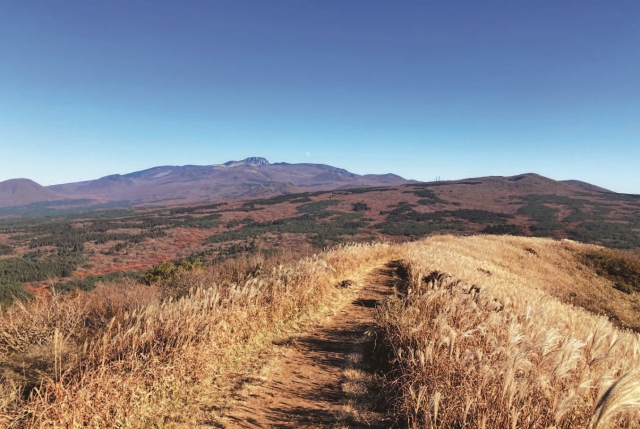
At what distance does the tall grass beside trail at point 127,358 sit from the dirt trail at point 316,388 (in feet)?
1.99

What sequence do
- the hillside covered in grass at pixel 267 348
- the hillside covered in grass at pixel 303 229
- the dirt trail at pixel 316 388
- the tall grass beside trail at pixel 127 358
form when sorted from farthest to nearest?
the hillside covered in grass at pixel 303 229, the dirt trail at pixel 316 388, the tall grass beside trail at pixel 127 358, the hillside covered in grass at pixel 267 348

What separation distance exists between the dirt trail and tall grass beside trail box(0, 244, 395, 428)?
606 millimetres

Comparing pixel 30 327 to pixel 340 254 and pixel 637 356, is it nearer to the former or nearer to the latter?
pixel 637 356

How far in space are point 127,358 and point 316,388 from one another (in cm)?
289

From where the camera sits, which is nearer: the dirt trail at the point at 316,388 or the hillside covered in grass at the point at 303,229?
the dirt trail at the point at 316,388

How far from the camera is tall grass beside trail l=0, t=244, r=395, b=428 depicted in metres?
3.56

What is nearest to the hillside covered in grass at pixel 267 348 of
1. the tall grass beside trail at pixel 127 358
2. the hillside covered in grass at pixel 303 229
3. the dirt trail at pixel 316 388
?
the tall grass beside trail at pixel 127 358

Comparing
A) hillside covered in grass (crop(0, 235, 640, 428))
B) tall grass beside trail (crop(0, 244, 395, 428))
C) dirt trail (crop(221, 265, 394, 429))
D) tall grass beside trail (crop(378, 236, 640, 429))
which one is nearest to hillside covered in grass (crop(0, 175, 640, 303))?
tall grass beside trail (crop(0, 244, 395, 428))

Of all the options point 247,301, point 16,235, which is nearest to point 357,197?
point 16,235

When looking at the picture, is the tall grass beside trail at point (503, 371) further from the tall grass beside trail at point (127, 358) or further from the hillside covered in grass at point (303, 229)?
the hillside covered in grass at point (303, 229)

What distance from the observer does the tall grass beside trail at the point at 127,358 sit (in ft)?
11.7

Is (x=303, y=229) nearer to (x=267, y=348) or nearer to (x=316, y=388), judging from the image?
(x=267, y=348)

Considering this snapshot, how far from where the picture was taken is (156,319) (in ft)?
17.8

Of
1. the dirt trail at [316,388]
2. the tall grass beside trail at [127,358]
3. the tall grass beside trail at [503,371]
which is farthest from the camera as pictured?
the dirt trail at [316,388]
